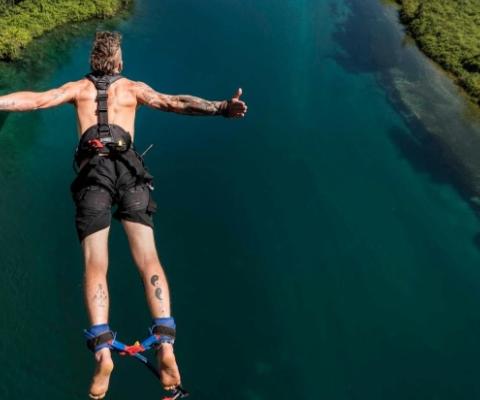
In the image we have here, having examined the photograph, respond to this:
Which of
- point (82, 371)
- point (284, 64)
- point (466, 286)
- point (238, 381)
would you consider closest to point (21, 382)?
point (82, 371)

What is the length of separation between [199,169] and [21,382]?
18.6 ft

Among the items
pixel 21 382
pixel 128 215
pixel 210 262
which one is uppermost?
pixel 128 215

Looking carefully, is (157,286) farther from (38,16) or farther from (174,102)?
(38,16)

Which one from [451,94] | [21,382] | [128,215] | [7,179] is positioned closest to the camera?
[128,215]

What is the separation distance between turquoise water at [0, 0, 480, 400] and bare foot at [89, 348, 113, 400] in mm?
4598

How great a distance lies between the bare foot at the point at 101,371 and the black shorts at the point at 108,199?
3.50ft

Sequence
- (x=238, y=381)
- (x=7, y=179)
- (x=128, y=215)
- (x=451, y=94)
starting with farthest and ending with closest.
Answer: (x=451, y=94) < (x=7, y=179) < (x=238, y=381) < (x=128, y=215)

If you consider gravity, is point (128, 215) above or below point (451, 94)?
above

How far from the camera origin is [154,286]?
4211 millimetres

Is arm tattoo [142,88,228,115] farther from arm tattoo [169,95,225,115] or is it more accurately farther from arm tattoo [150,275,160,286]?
arm tattoo [150,275,160,286]

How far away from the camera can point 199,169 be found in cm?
1171

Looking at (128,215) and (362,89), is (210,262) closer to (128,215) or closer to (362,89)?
(128,215)

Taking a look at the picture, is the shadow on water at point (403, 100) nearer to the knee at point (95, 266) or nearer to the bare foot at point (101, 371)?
the knee at point (95, 266)

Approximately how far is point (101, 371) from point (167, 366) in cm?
50
